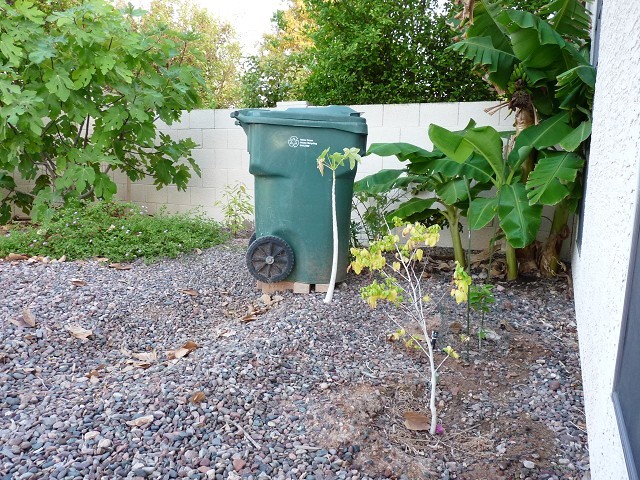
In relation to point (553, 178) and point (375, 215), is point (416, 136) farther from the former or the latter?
point (553, 178)

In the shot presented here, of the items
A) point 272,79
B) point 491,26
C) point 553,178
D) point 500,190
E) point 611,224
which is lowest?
point 611,224

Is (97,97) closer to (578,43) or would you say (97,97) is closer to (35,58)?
(35,58)

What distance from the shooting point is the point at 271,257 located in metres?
4.58

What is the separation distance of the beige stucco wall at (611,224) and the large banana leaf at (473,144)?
102cm

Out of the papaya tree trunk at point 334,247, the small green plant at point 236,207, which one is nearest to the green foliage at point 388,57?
the small green plant at point 236,207

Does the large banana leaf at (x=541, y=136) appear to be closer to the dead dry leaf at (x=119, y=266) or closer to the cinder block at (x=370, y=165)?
the cinder block at (x=370, y=165)

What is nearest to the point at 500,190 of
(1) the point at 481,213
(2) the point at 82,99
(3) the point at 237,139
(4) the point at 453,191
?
(1) the point at 481,213

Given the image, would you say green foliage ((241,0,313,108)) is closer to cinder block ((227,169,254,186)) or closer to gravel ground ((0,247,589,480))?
cinder block ((227,169,254,186))

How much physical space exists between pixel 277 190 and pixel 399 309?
143 cm

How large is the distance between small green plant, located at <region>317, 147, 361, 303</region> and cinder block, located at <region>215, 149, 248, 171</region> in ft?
9.82

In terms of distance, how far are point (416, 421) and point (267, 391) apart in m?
0.79

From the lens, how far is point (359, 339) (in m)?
3.56

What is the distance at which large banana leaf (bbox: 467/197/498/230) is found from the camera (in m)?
4.13

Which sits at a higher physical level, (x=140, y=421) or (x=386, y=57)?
(x=386, y=57)
